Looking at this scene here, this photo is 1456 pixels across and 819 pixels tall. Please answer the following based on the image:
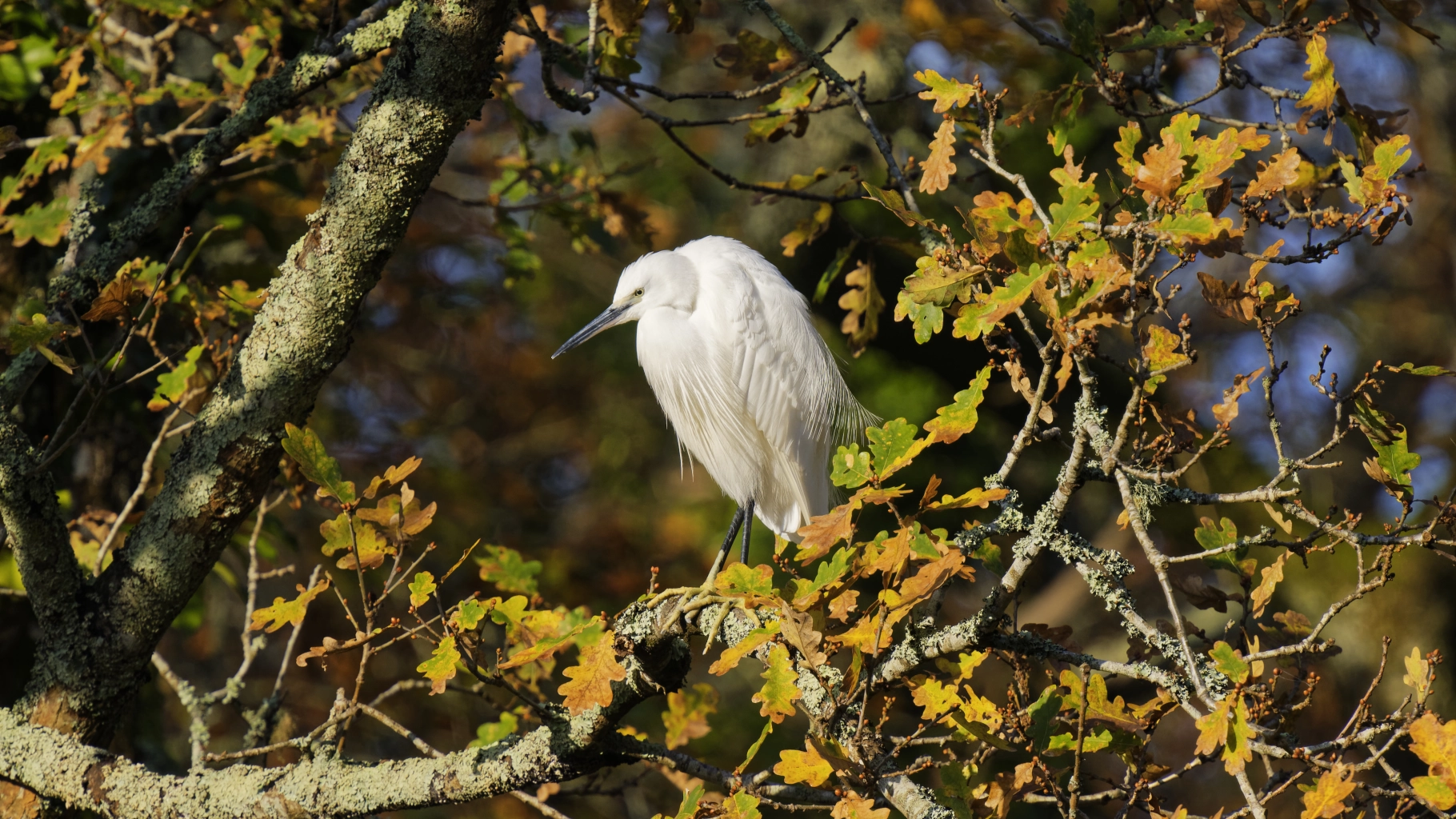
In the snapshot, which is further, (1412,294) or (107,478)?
(1412,294)

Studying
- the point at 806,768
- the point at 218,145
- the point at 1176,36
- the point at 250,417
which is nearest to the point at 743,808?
the point at 806,768

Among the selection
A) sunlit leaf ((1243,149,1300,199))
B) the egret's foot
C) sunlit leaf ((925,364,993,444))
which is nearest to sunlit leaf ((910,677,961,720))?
the egret's foot

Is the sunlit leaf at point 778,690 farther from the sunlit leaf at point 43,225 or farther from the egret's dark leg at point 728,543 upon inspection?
the sunlit leaf at point 43,225

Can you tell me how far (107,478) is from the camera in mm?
3047

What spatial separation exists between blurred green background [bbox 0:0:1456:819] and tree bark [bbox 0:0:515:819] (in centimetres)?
206

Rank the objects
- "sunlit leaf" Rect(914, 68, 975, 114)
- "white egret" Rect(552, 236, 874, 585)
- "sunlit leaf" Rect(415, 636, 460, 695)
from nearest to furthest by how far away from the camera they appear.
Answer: "sunlit leaf" Rect(415, 636, 460, 695) < "sunlit leaf" Rect(914, 68, 975, 114) < "white egret" Rect(552, 236, 874, 585)

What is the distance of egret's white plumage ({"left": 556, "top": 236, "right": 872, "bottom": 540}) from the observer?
9.80ft

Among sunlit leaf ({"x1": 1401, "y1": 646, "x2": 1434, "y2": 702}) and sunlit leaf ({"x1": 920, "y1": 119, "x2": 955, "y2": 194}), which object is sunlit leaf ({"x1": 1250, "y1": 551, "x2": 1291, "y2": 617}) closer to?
sunlit leaf ({"x1": 1401, "y1": 646, "x2": 1434, "y2": 702})

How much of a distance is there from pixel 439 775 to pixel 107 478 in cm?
200

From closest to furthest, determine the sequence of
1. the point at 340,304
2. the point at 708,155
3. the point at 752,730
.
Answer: the point at 340,304 → the point at 752,730 → the point at 708,155

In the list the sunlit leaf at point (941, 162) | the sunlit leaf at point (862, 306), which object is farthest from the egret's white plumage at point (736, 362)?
the sunlit leaf at point (941, 162)

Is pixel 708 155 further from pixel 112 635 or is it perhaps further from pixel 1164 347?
pixel 1164 347

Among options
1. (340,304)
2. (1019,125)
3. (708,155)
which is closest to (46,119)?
(340,304)

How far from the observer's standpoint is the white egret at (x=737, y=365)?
9.80ft
